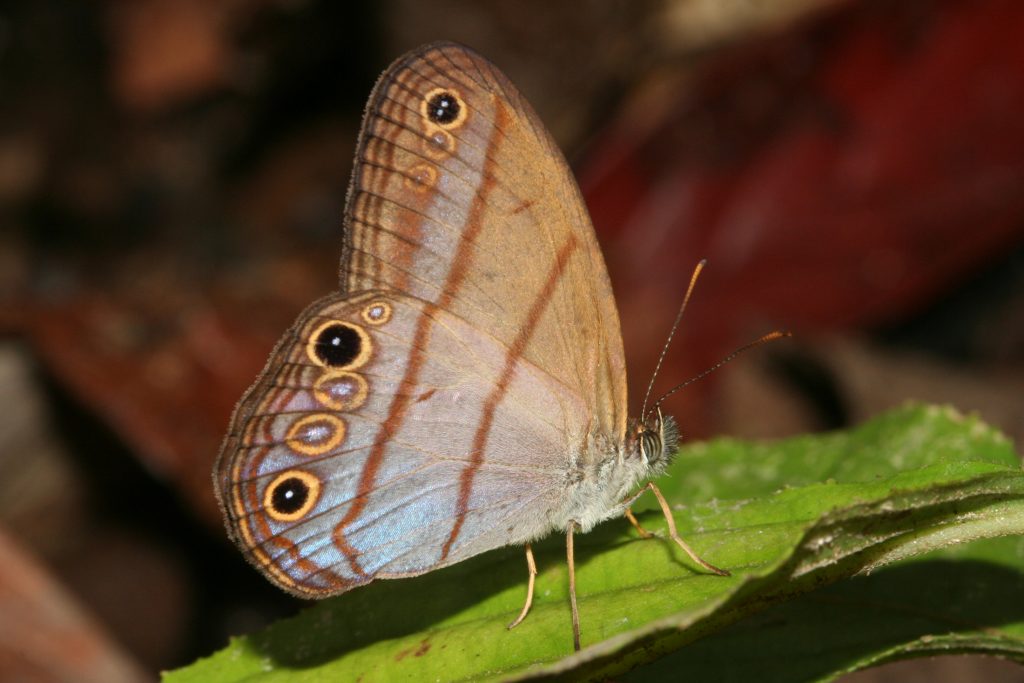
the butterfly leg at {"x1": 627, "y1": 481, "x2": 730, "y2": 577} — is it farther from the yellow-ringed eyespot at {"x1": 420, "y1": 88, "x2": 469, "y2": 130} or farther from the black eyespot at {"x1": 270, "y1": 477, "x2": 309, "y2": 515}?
the yellow-ringed eyespot at {"x1": 420, "y1": 88, "x2": 469, "y2": 130}

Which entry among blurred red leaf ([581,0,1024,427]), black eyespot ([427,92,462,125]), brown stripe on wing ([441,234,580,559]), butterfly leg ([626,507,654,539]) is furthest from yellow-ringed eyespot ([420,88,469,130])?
blurred red leaf ([581,0,1024,427])

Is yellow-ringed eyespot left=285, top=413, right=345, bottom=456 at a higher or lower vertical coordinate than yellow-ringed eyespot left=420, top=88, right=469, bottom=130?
lower

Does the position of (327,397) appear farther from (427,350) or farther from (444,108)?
(444,108)

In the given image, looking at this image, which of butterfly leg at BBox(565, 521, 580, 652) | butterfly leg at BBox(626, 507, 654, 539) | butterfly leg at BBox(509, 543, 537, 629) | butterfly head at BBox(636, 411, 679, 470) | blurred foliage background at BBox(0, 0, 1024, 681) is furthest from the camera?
blurred foliage background at BBox(0, 0, 1024, 681)

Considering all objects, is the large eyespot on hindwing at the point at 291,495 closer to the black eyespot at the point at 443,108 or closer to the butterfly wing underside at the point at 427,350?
the butterfly wing underside at the point at 427,350

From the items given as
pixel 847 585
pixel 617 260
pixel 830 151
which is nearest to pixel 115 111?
pixel 617 260

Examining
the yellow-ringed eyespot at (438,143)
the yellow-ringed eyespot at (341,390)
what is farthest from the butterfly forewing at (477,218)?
the yellow-ringed eyespot at (341,390)
